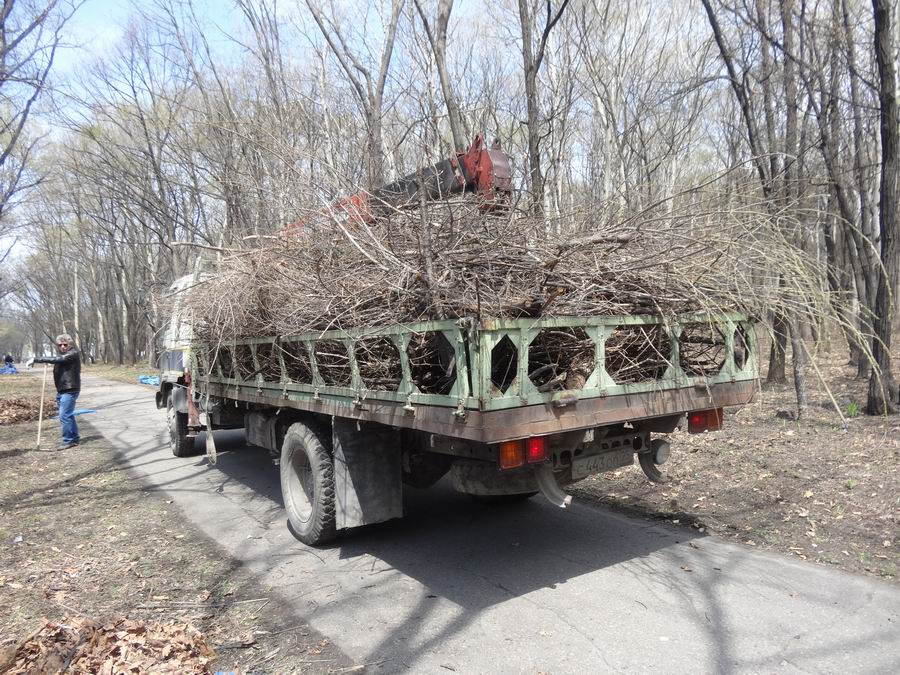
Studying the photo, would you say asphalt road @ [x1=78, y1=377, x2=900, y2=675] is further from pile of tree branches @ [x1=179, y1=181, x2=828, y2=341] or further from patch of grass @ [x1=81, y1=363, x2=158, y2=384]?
patch of grass @ [x1=81, y1=363, x2=158, y2=384]

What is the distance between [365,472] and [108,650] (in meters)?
1.89

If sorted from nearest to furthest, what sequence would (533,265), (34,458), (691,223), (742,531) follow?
(533,265)
(691,223)
(742,531)
(34,458)

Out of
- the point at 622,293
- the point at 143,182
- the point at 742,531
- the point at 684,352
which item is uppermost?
the point at 143,182

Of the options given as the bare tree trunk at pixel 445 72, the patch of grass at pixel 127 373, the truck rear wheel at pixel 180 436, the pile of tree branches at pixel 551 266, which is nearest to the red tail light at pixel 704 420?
the pile of tree branches at pixel 551 266

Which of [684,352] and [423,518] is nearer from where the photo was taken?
[684,352]

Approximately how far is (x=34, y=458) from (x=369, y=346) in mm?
7829

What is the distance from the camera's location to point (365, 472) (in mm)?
4363

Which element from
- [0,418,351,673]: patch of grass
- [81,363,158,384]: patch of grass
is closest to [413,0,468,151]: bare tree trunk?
[0,418,351,673]: patch of grass

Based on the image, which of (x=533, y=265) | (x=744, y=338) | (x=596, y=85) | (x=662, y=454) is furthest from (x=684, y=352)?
(x=596, y=85)

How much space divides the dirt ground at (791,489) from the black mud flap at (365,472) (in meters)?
2.38

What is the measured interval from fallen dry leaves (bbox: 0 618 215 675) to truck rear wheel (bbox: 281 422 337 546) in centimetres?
144

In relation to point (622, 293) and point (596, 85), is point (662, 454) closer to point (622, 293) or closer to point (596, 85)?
point (622, 293)

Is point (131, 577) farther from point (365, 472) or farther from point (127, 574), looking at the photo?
point (365, 472)

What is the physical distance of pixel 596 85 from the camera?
15258 millimetres
